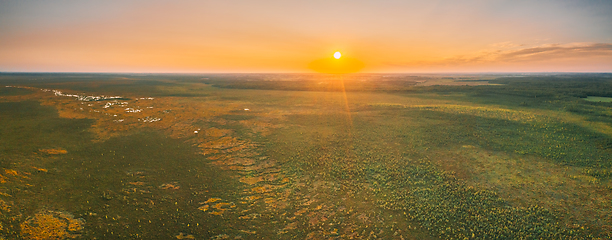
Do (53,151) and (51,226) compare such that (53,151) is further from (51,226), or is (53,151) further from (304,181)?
(304,181)

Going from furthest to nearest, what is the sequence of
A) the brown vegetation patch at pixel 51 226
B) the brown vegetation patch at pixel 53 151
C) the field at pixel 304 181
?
the brown vegetation patch at pixel 53 151 → the field at pixel 304 181 → the brown vegetation patch at pixel 51 226

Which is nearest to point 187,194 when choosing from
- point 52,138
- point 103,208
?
point 103,208

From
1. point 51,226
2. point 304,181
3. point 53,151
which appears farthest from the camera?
point 53,151

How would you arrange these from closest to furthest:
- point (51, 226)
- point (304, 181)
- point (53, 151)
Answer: point (51, 226) < point (304, 181) < point (53, 151)

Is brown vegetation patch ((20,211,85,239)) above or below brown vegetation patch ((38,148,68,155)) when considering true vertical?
below

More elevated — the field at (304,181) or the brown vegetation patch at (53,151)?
the brown vegetation patch at (53,151)

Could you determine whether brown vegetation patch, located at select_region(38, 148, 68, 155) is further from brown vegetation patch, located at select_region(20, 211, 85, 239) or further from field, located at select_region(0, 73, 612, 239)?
brown vegetation patch, located at select_region(20, 211, 85, 239)

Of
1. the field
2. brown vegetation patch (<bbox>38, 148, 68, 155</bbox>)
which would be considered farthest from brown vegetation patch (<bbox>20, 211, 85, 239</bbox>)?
brown vegetation patch (<bbox>38, 148, 68, 155</bbox>)

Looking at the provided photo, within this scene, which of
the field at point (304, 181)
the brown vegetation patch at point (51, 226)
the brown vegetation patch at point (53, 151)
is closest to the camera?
the brown vegetation patch at point (51, 226)

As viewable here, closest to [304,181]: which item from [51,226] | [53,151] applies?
[51,226]

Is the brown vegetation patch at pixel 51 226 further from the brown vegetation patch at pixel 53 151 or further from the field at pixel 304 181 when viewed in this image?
the brown vegetation patch at pixel 53 151

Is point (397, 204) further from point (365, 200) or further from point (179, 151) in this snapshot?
point (179, 151)

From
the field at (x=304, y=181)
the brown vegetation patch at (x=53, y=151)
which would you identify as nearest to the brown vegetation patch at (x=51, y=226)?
the field at (x=304, y=181)

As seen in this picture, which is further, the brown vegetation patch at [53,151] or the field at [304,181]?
the brown vegetation patch at [53,151]
